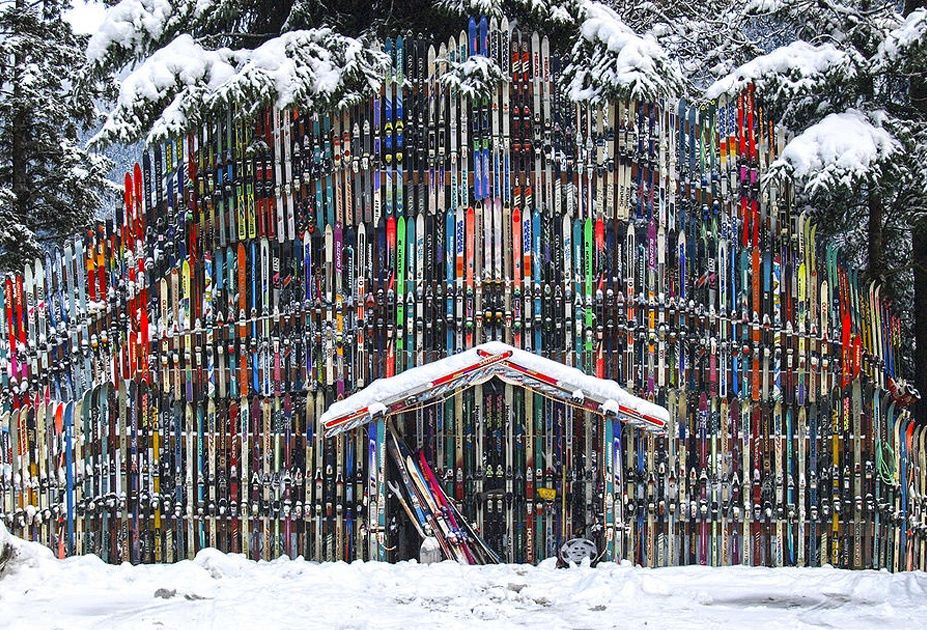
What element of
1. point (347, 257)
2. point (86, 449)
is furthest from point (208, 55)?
point (86, 449)

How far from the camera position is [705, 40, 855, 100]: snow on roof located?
39.1 ft

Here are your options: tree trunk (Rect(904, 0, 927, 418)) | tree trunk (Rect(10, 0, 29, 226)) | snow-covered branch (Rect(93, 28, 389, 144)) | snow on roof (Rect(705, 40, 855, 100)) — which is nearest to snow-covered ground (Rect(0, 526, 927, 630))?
tree trunk (Rect(904, 0, 927, 418))

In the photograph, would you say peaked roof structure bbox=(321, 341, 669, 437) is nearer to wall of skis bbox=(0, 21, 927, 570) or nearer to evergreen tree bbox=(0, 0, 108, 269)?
wall of skis bbox=(0, 21, 927, 570)

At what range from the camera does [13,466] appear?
10617 mm

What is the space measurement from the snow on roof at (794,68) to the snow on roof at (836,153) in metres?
0.81

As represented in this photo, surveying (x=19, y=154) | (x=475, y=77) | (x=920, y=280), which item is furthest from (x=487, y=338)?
(x=19, y=154)

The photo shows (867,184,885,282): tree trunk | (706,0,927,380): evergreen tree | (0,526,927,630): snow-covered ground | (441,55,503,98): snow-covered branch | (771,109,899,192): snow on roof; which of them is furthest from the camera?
(867,184,885,282): tree trunk

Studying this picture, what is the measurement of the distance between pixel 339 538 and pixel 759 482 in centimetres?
408

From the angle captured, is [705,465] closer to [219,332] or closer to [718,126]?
[718,126]

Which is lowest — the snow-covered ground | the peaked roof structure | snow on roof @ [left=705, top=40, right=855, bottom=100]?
the snow-covered ground

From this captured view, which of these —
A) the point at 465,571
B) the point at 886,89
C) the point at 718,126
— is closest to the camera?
the point at 465,571

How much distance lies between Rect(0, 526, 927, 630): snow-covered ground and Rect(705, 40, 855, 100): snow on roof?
5457mm

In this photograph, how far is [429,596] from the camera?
27.0 feet

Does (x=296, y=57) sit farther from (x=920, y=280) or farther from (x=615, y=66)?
(x=920, y=280)
